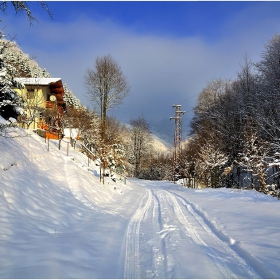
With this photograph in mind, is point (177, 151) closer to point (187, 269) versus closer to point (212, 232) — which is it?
point (212, 232)

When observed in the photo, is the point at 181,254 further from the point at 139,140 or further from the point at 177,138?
the point at 139,140

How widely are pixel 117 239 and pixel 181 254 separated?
5.12ft

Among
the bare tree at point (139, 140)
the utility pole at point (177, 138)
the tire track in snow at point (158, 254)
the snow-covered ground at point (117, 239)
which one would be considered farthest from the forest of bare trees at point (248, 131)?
the bare tree at point (139, 140)

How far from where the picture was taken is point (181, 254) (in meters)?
3.86

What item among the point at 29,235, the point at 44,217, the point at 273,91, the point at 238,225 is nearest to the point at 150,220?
the point at 238,225

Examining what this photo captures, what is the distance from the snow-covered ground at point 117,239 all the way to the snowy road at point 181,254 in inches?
0.6

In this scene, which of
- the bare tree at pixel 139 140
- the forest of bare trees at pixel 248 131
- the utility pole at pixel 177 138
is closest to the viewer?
the forest of bare trees at pixel 248 131

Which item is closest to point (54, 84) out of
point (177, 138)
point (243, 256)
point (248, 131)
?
point (177, 138)

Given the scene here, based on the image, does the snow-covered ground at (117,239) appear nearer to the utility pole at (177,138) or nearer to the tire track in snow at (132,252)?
the tire track in snow at (132,252)

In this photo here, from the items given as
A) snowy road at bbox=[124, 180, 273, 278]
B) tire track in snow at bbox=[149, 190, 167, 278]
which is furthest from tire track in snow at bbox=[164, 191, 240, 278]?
tire track in snow at bbox=[149, 190, 167, 278]

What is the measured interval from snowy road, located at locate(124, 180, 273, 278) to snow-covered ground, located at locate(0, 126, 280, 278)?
0.01m

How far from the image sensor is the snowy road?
3232 mm

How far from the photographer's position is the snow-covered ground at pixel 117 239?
10.5 feet

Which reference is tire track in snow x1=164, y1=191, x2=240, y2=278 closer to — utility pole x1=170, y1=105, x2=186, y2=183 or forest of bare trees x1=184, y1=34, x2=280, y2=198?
forest of bare trees x1=184, y1=34, x2=280, y2=198
